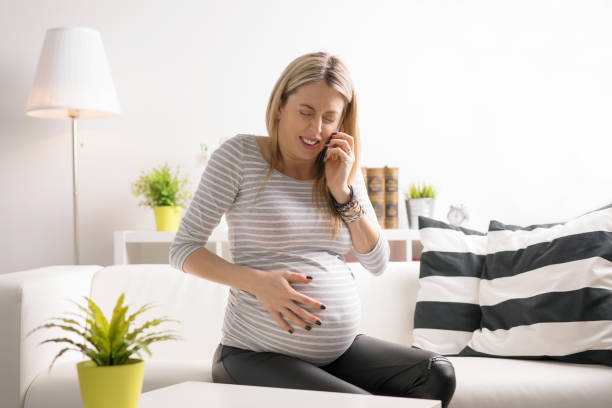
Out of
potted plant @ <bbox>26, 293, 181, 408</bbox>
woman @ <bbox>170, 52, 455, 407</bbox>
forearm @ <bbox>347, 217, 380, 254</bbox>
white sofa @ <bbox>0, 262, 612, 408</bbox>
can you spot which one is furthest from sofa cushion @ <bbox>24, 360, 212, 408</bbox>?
potted plant @ <bbox>26, 293, 181, 408</bbox>

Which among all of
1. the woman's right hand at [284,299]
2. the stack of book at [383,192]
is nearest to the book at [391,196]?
the stack of book at [383,192]

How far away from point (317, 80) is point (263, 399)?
743 millimetres

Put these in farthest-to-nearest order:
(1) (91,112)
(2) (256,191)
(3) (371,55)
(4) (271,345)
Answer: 1. (3) (371,55)
2. (1) (91,112)
3. (2) (256,191)
4. (4) (271,345)

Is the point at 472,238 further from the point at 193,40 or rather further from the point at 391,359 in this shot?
the point at 193,40

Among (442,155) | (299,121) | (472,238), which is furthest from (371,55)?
(299,121)

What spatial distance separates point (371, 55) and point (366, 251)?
1689 mm

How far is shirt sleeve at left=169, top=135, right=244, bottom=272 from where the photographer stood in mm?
1492

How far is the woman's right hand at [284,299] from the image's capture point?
1355 millimetres

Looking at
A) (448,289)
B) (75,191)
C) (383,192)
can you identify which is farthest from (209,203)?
(75,191)

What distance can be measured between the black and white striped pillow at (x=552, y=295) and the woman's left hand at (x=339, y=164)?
26.2 inches

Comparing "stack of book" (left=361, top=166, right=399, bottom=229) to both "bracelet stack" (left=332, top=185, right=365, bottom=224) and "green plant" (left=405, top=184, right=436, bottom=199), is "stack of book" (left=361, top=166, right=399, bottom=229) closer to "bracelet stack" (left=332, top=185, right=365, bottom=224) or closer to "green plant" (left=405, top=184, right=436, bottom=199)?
"green plant" (left=405, top=184, right=436, bottom=199)

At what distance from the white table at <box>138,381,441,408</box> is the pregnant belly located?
161mm

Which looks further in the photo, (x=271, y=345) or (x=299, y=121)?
(x=299, y=121)

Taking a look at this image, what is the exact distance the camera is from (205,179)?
151 cm
